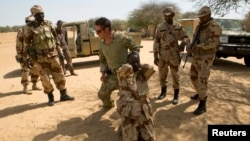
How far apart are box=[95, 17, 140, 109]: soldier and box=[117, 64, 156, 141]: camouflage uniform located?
890mm

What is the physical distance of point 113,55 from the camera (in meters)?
4.30

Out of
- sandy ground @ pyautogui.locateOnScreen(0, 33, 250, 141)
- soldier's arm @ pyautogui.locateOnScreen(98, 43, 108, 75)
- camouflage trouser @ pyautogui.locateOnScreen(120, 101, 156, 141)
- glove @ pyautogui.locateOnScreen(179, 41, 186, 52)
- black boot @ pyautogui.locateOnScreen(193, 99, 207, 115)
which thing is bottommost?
sandy ground @ pyautogui.locateOnScreen(0, 33, 250, 141)

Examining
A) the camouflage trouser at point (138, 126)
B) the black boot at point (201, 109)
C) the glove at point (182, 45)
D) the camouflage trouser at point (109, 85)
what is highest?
the glove at point (182, 45)

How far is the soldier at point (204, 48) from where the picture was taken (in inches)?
180

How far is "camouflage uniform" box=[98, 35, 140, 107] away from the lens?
14.0 feet

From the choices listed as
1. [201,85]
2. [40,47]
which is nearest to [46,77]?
[40,47]

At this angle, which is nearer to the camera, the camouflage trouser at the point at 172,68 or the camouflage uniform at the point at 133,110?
the camouflage uniform at the point at 133,110

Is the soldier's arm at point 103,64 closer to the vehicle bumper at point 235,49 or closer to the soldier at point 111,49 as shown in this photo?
the soldier at point 111,49

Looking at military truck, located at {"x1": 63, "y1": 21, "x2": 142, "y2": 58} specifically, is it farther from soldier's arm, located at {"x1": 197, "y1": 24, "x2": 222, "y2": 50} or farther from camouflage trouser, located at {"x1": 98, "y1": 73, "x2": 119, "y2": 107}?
soldier's arm, located at {"x1": 197, "y1": 24, "x2": 222, "y2": 50}

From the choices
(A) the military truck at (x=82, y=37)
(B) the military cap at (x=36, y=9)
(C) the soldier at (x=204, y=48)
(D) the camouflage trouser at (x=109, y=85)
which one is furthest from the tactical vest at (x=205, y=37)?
(A) the military truck at (x=82, y=37)

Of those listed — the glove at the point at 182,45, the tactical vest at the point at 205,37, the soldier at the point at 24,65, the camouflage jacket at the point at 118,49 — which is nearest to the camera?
the camouflage jacket at the point at 118,49

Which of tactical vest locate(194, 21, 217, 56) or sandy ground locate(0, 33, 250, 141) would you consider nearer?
sandy ground locate(0, 33, 250, 141)

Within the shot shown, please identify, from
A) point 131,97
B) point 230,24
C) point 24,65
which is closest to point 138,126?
point 131,97

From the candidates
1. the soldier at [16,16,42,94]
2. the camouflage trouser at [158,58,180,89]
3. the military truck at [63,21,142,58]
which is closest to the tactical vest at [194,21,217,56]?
the camouflage trouser at [158,58,180,89]
